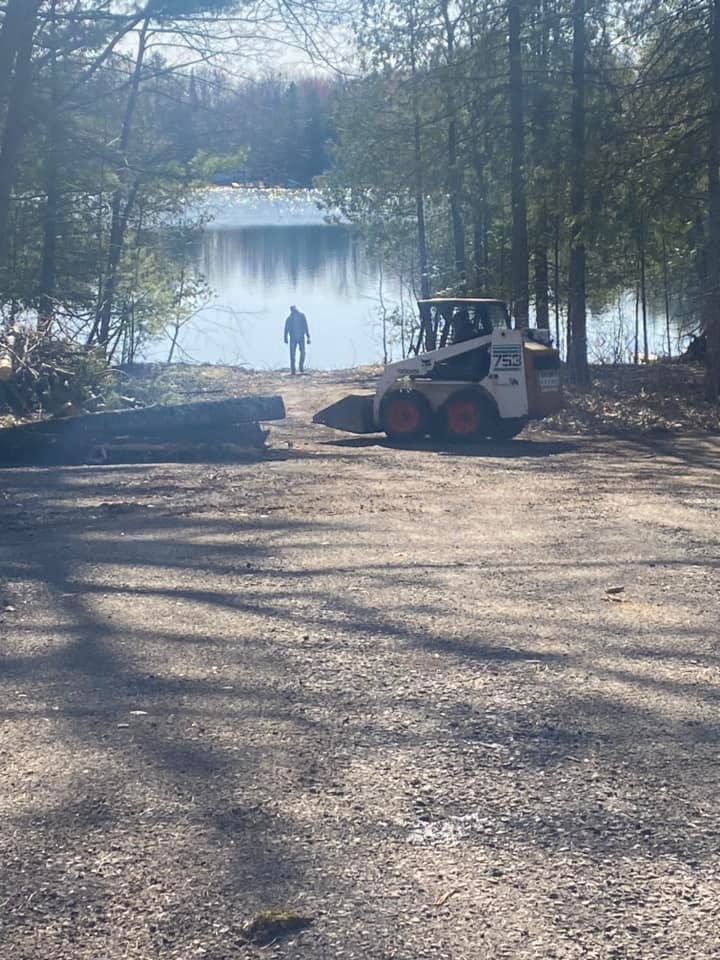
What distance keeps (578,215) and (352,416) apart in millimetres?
6415

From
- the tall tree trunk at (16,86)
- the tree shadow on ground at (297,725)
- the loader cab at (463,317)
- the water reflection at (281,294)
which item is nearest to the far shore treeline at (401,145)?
the tall tree trunk at (16,86)

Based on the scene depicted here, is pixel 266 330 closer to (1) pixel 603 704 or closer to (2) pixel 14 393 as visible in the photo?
(2) pixel 14 393

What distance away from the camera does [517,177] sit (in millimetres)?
26062

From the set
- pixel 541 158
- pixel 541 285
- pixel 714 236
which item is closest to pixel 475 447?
pixel 714 236

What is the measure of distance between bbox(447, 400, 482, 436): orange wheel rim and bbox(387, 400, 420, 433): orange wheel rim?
0.52 meters

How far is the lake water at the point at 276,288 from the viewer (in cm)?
4147

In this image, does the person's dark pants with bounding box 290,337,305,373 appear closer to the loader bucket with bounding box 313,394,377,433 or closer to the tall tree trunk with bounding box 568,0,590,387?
the tall tree trunk with bounding box 568,0,590,387

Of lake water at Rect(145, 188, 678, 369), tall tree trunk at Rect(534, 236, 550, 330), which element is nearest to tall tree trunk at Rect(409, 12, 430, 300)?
lake water at Rect(145, 188, 678, 369)

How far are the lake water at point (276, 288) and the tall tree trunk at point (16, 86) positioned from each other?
203 inches

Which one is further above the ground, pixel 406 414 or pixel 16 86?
pixel 16 86

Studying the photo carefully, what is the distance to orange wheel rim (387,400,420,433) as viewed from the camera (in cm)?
1970

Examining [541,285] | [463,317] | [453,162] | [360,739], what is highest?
[453,162]

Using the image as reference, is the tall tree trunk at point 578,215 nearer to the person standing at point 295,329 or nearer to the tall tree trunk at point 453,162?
the tall tree trunk at point 453,162

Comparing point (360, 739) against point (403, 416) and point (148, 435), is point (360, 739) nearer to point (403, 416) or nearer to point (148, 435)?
point (148, 435)
